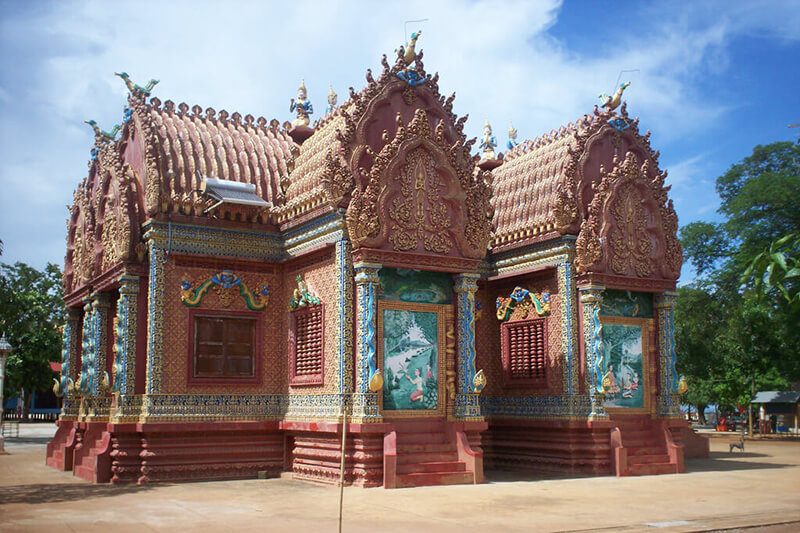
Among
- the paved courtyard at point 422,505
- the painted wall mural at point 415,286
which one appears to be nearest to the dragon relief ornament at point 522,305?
the painted wall mural at point 415,286

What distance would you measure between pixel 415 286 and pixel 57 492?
7.22 meters

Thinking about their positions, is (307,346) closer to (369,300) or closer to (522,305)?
(369,300)

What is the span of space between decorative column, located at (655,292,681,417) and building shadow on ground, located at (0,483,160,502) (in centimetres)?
1079

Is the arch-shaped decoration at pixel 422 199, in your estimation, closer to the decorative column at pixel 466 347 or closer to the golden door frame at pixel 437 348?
the decorative column at pixel 466 347

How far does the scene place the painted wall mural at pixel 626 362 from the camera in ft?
62.4

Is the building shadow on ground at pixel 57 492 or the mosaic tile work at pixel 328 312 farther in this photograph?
the mosaic tile work at pixel 328 312

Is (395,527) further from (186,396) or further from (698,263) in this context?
(698,263)

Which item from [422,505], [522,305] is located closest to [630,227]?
[522,305]

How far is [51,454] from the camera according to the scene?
20719 millimetres

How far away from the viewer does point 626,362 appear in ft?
63.3

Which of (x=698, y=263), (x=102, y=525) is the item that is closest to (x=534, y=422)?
(x=102, y=525)

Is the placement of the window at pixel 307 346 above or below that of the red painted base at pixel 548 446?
above

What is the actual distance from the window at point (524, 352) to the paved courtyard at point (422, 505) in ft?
9.52

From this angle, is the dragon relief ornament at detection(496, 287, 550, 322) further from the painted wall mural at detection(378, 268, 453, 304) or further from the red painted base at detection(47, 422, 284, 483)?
the red painted base at detection(47, 422, 284, 483)
